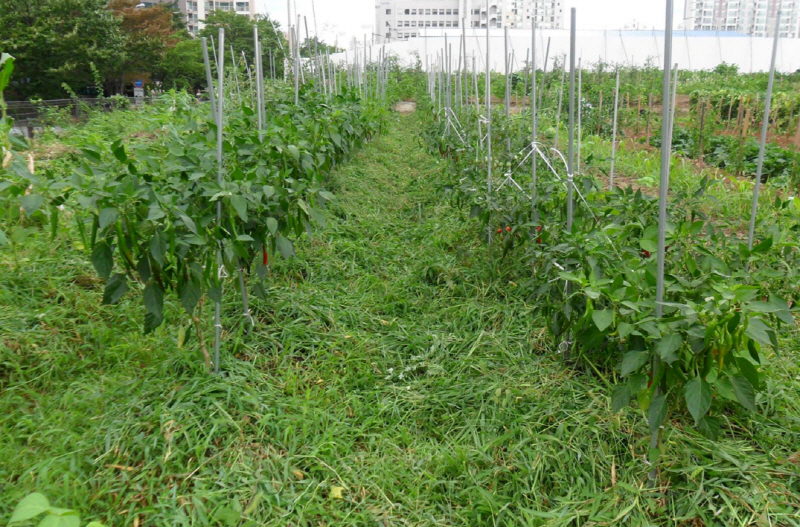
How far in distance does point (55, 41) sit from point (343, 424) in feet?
74.9

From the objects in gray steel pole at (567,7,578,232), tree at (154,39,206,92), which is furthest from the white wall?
gray steel pole at (567,7,578,232)

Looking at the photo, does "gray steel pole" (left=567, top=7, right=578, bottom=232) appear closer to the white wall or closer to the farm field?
the farm field

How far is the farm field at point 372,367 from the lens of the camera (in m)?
1.84

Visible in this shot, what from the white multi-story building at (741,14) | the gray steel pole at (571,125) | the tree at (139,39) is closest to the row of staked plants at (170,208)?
the gray steel pole at (571,125)

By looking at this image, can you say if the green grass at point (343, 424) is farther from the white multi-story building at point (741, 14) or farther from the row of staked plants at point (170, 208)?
the white multi-story building at point (741, 14)

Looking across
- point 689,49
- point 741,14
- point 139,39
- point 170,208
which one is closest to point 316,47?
point 741,14

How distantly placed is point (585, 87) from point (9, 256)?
11.7m

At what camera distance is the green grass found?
6.21ft

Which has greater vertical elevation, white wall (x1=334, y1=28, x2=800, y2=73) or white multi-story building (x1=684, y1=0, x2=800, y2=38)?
white wall (x1=334, y1=28, x2=800, y2=73)

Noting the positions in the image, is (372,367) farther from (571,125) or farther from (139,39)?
(139,39)

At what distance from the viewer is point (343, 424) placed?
236cm

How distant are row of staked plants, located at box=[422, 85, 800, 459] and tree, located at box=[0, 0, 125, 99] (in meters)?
22.0

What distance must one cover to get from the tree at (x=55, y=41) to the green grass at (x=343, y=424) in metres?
20.8

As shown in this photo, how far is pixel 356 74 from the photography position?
13398mm
